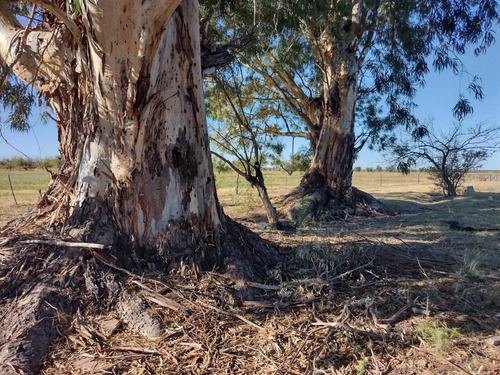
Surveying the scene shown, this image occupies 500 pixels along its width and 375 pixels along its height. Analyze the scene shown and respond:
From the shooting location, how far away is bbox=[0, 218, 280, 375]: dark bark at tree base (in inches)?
90.6

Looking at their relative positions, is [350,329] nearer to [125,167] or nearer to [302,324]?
[302,324]

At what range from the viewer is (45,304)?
255cm

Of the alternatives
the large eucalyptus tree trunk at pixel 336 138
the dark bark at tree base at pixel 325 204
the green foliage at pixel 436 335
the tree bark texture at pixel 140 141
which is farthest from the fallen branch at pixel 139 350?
the large eucalyptus tree trunk at pixel 336 138

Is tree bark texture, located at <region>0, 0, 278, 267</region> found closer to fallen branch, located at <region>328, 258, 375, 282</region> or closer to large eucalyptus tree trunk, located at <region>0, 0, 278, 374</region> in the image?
large eucalyptus tree trunk, located at <region>0, 0, 278, 374</region>

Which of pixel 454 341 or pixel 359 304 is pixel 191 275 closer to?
pixel 359 304

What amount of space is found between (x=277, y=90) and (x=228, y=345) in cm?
917

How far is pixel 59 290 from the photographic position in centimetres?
268

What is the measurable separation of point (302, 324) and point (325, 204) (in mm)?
6717

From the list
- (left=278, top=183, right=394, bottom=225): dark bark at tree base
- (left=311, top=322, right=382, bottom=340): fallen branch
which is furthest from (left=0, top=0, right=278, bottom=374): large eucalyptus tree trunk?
(left=278, top=183, right=394, bottom=225): dark bark at tree base

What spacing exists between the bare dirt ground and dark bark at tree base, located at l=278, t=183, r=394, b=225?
4.69 meters

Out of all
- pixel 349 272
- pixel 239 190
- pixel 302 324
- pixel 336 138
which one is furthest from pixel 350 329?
pixel 239 190

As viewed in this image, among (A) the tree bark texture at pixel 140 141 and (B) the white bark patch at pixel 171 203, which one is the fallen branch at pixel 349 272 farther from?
(B) the white bark patch at pixel 171 203

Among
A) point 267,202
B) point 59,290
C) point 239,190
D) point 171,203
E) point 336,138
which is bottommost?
point 239,190

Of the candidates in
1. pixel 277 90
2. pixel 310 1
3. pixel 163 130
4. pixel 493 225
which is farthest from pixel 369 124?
pixel 163 130
